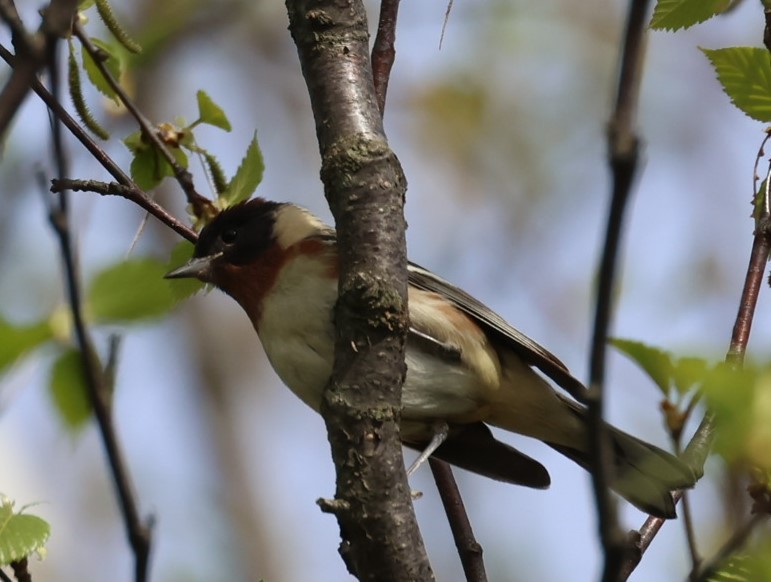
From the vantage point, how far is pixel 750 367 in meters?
1.61

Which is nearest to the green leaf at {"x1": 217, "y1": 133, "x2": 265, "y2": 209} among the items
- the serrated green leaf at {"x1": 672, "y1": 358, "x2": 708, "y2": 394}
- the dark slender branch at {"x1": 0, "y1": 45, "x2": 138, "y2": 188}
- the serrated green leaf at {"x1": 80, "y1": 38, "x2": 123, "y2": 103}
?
the dark slender branch at {"x1": 0, "y1": 45, "x2": 138, "y2": 188}

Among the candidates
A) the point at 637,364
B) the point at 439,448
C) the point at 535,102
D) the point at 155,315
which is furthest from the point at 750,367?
the point at 535,102

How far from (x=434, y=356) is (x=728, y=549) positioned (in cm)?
254

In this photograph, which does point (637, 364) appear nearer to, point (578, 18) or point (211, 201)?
point (211, 201)

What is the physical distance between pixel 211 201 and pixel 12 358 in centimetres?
228

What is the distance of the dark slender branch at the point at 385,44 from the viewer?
3.77 metres

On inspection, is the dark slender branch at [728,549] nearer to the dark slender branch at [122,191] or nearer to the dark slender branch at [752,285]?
the dark slender branch at [752,285]

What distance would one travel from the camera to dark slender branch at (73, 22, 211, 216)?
3.21 meters

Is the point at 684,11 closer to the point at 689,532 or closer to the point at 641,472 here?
the point at 689,532

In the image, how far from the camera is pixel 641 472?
159 inches

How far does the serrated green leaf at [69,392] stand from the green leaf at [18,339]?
5cm

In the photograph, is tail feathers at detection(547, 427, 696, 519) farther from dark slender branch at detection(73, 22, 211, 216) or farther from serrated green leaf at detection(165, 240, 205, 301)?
dark slender branch at detection(73, 22, 211, 216)

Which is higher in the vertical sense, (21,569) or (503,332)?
(503,332)

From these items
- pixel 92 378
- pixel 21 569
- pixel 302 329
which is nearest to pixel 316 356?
pixel 302 329
